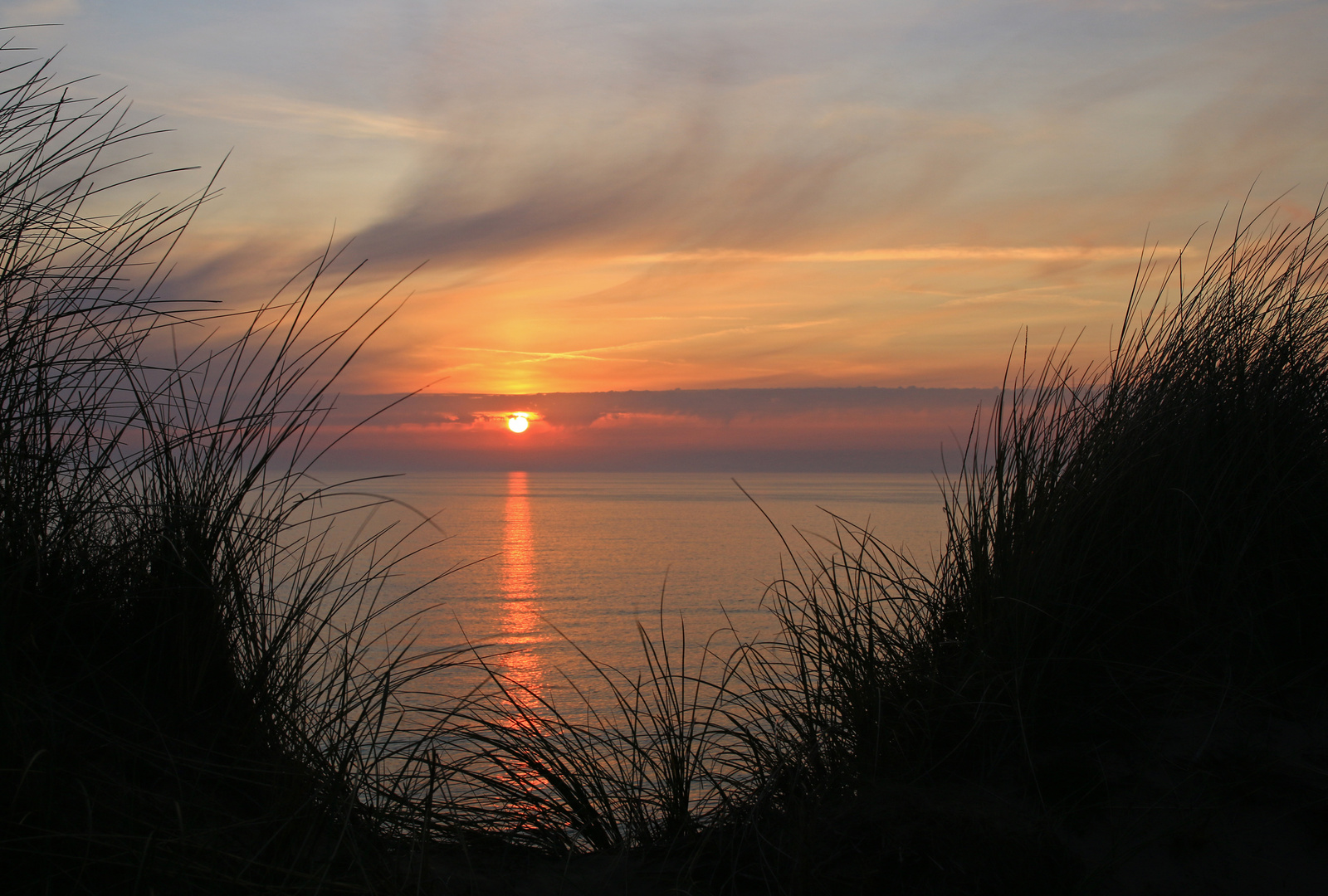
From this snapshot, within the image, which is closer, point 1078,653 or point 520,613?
A: point 1078,653

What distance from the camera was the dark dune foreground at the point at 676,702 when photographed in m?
1.95

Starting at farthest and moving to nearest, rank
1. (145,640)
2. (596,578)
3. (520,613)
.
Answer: (596,578) < (520,613) < (145,640)

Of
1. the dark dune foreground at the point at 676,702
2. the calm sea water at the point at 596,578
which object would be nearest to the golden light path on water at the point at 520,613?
the calm sea water at the point at 596,578

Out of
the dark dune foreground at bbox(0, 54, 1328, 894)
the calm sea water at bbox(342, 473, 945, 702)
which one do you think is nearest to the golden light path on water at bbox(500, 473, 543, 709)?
the calm sea water at bbox(342, 473, 945, 702)

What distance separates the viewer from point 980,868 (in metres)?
1.96

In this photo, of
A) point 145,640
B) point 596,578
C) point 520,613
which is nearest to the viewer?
point 145,640

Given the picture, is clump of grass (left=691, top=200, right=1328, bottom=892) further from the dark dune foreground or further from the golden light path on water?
the golden light path on water

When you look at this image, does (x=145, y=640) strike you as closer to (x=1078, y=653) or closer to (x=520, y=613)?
(x=1078, y=653)

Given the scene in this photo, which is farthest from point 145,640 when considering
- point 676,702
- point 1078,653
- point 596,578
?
point 596,578

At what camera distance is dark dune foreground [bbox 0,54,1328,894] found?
195cm

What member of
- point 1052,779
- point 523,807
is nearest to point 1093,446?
point 1052,779

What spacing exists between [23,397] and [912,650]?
2553 millimetres

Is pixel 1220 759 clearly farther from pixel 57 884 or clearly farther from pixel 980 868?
pixel 57 884

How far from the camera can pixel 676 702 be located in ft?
8.48
